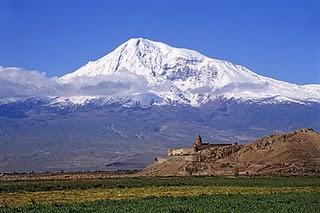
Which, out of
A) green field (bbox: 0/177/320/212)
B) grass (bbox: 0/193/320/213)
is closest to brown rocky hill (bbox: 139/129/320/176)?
green field (bbox: 0/177/320/212)

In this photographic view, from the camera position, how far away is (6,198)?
133 ft

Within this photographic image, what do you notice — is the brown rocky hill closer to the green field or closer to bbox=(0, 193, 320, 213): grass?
the green field

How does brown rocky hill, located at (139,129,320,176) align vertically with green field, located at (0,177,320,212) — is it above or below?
above

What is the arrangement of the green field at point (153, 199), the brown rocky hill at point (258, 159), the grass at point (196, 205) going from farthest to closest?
the brown rocky hill at point (258, 159) → the green field at point (153, 199) → the grass at point (196, 205)

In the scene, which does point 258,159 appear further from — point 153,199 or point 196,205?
point 196,205

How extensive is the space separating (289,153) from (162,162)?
20.7m

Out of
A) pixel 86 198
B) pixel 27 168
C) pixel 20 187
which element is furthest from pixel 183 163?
pixel 27 168

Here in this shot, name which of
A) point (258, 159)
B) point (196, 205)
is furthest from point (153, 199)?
point (258, 159)

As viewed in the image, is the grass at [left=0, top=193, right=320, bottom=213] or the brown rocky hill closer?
the grass at [left=0, top=193, right=320, bottom=213]

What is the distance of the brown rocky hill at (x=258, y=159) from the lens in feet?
249

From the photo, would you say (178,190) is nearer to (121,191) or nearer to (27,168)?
(121,191)

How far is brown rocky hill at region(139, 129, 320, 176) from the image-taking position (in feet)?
249

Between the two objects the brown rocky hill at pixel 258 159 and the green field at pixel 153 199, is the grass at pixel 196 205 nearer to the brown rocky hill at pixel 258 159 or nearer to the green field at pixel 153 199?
the green field at pixel 153 199

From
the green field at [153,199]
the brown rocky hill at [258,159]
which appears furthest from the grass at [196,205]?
the brown rocky hill at [258,159]
